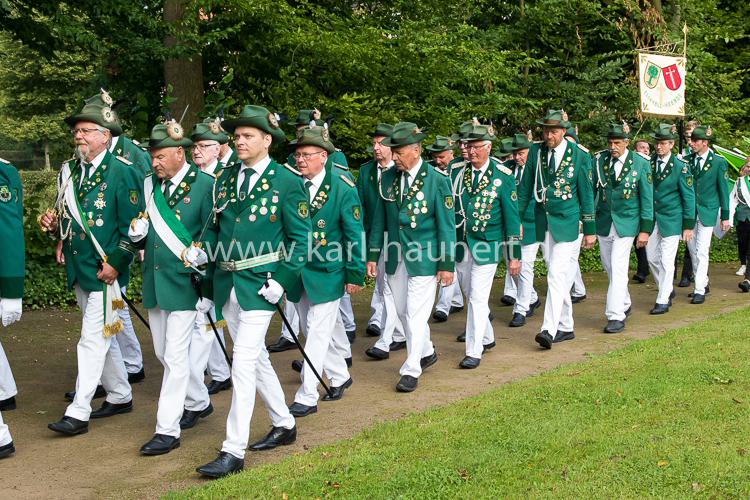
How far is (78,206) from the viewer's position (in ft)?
23.2

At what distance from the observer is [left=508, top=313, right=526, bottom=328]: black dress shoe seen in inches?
439

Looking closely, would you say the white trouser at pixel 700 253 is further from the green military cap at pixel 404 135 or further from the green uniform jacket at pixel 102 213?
the green uniform jacket at pixel 102 213

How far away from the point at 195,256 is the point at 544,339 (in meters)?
4.48

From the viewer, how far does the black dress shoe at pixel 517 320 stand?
11.1m

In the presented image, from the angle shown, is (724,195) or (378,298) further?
(724,195)

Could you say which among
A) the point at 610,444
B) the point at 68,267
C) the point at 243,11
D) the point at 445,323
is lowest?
the point at 445,323

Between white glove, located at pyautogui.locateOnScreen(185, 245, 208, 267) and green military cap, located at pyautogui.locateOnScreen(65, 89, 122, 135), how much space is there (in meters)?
1.42

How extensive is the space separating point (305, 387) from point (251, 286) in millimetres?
1477

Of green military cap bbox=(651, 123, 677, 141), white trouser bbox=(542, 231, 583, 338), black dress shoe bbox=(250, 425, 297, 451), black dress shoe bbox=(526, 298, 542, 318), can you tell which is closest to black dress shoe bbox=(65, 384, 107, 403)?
black dress shoe bbox=(250, 425, 297, 451)

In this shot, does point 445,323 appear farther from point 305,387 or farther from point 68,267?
point 68,267

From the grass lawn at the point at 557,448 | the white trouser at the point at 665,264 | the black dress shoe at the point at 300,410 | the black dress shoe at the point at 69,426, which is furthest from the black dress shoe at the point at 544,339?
the black dress shoe at the point at 69,426

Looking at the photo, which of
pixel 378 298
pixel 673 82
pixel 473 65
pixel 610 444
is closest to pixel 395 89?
pixel 473 65

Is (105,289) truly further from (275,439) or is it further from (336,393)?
(336,393)

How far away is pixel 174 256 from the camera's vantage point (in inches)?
260
